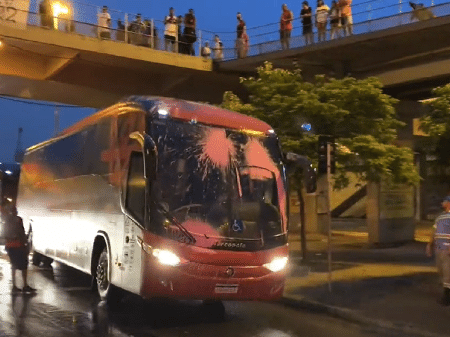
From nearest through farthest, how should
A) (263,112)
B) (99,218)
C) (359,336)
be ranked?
(359,336), (99,218), (263,112)

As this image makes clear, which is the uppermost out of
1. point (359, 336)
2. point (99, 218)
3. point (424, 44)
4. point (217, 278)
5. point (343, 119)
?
point (424, 44)

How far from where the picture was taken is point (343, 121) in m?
14.5

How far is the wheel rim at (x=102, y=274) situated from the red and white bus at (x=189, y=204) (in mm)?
17

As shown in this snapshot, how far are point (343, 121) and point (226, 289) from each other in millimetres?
6478

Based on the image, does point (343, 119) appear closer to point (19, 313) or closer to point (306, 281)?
point (306, 281)

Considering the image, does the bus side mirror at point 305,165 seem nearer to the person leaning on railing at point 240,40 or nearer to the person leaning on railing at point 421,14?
the person leaning on railing at point 421,14

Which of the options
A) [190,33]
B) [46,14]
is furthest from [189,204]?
[190,33]

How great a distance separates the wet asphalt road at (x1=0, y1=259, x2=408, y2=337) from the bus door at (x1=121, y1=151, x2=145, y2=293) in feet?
2.22

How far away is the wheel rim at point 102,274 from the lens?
10953 millimetres

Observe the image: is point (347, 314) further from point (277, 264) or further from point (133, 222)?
point (133, 222)

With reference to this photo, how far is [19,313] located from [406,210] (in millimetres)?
14699

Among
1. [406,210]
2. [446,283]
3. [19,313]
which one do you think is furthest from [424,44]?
[19,313]

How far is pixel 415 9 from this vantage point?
1905 cm

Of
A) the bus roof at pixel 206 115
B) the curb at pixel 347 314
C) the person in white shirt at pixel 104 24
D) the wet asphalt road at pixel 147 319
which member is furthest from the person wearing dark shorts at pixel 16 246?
the person in white shirt at pixel 104 24
